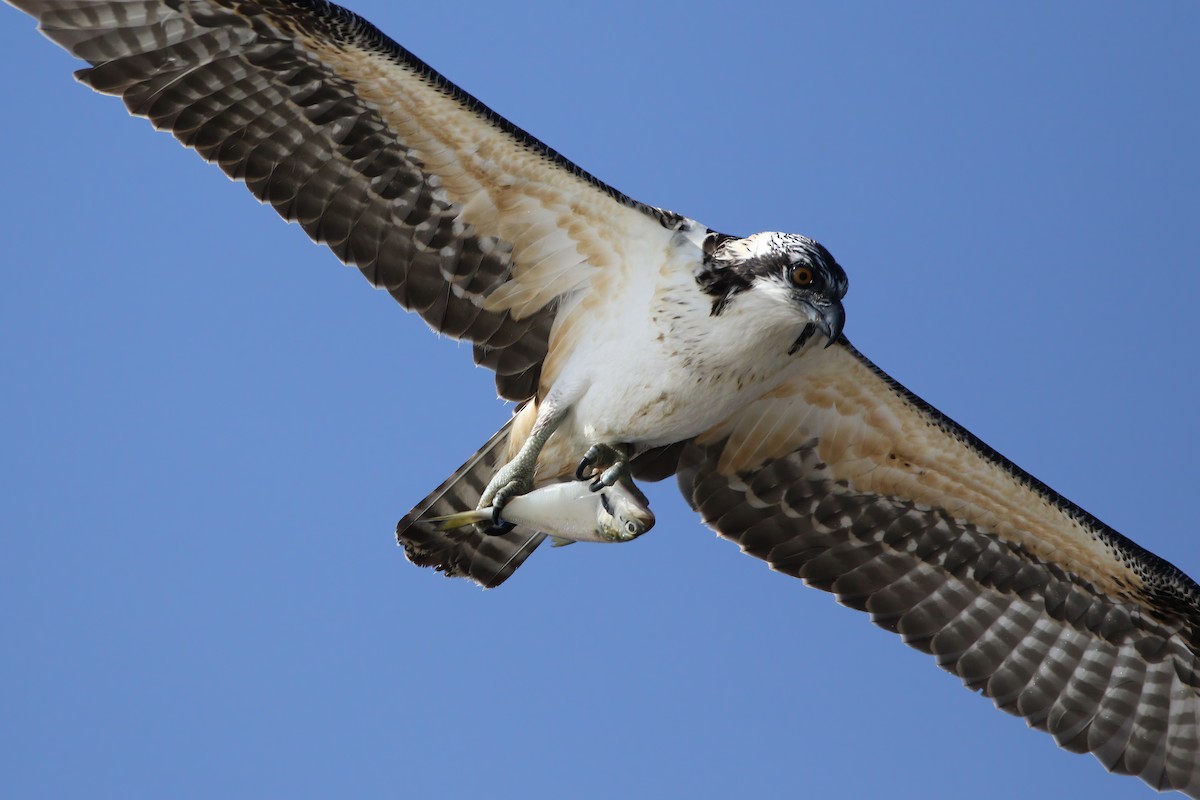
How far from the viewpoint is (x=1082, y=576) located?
12273 millimetres

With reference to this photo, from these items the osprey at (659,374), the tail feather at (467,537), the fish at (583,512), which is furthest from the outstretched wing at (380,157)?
the fish at (583,512)

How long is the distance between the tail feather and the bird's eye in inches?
103

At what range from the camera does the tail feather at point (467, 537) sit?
11438 millimetres

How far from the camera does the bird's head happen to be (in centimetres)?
995

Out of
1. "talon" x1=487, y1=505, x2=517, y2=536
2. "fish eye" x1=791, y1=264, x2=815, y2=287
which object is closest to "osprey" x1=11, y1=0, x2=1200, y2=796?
"fish eye" x1=791, y1=264, x2=815, y2=287

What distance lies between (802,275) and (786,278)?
10 cm

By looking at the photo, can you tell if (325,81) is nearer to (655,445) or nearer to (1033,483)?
(655,445)

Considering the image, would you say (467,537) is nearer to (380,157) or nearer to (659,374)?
(659,374)

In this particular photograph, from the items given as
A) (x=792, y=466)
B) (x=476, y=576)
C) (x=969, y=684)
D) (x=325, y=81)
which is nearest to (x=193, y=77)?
(x=325, y=81)

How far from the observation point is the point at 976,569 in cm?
1245

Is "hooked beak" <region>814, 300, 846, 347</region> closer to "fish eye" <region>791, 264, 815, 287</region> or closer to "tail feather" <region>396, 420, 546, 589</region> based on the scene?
"fish eye" <region>791, 264, 815, 287</region>

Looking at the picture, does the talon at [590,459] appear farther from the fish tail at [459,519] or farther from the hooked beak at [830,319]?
the hooked beak at [830,319]

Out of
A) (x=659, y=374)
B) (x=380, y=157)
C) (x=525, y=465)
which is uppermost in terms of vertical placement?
(x=380, y=157)

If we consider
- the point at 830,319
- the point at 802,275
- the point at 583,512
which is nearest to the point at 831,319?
the point at 830,319
